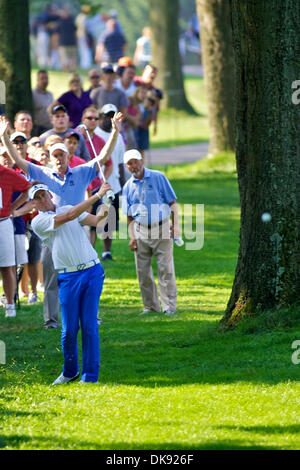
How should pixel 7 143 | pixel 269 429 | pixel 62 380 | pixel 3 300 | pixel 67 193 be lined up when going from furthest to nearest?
1. pixel 3 300
2. pixel 7 143
3. pixel 67 193
4. pixel 62 380
5. pixel 269 429

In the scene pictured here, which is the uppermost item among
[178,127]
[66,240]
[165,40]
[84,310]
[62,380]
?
[66,240]

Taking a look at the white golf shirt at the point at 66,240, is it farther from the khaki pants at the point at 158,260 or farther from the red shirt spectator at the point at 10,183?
the khaki pants at the point at 158,260

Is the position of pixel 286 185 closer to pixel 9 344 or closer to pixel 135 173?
pixel 135 173

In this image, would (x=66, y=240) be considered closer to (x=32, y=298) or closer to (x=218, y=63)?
(x=32, y=298)

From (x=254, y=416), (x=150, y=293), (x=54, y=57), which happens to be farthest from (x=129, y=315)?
(x=54, y=57)

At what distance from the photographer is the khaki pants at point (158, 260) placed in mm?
12734

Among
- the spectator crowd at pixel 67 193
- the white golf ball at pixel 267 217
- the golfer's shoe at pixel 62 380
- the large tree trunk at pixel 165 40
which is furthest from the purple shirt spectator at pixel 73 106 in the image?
the large tree trunk at pixel 165 40

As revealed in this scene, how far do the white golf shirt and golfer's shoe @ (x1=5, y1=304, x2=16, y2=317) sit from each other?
134 inches

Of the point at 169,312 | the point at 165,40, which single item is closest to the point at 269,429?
the point at 169,312

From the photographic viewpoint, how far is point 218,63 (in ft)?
77.5

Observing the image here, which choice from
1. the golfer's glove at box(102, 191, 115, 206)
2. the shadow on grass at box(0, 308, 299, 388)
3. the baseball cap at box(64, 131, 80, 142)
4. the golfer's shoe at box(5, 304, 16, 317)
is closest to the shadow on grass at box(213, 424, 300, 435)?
the shadow on grass at box(0, 308, 299, 388)

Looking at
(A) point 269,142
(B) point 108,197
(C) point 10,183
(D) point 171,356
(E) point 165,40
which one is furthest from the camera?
(E) point 165,40

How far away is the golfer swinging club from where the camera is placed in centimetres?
931

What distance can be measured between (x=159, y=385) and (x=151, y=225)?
11.3 ft
